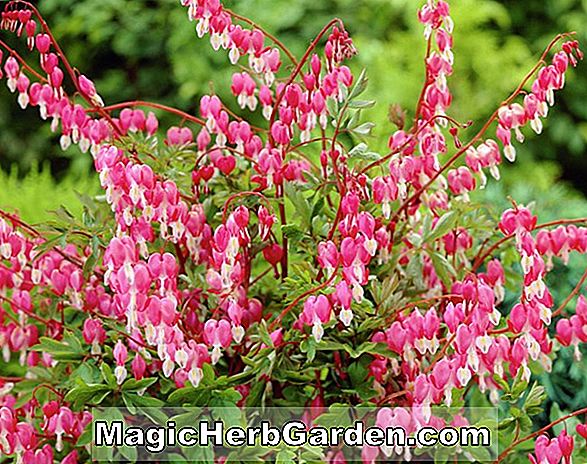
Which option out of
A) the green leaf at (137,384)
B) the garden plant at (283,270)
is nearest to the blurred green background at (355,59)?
the garden plant at (283,270)

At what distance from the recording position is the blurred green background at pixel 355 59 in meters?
3.94

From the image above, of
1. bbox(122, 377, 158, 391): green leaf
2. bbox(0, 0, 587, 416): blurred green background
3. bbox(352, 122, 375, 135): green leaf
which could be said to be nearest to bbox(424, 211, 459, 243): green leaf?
bbox(352, 122, 375, 135): green leaf

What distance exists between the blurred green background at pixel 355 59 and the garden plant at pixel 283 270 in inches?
90.5

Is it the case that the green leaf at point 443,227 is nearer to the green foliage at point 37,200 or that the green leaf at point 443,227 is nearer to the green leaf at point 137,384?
the green leaf at point 137,384

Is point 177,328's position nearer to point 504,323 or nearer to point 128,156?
point 128,156

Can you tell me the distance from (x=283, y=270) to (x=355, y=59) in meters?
2.86

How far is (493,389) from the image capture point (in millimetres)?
1316

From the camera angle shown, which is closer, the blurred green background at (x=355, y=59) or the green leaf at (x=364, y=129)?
Result: the green leaf at (x=364, y=129)

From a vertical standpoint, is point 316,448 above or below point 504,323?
below

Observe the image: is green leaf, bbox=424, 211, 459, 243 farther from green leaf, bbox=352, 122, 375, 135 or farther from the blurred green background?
the blurred green background

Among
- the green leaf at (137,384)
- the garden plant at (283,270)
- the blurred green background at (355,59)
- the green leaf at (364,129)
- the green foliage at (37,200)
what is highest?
the blurred green background at (355,59)

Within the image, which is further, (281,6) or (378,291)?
(281,6)

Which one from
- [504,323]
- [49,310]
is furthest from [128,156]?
[504,323]

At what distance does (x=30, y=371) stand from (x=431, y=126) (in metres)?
0.67
